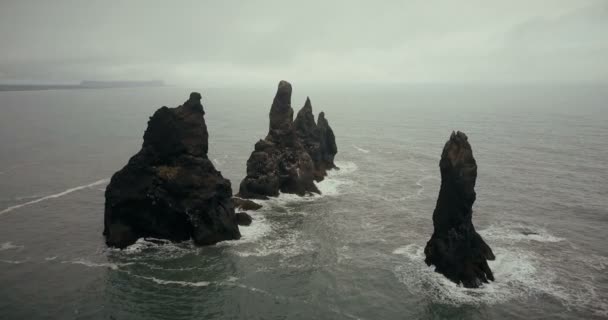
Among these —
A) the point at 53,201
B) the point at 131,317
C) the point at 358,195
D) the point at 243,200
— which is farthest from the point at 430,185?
the point at 53,201

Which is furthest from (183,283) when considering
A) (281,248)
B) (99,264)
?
(281,248)

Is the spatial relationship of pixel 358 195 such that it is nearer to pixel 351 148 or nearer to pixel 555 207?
pixel 555 207

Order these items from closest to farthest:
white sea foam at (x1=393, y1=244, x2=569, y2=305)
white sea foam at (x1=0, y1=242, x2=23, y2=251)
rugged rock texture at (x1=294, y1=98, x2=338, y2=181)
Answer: white sea foam at (x1=393, y1=244, x2=569, y2=305), white sea foam at (x1=0, y1=242, x2=23, y2=251), rugged rock texture at (x1=294, y1=98, x2=338, y2=181)

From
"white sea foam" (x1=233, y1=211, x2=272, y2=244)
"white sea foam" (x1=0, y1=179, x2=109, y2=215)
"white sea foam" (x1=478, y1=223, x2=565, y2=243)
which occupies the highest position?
"white sea foam" (x1=478, y1=223, x2=565, y2=243)

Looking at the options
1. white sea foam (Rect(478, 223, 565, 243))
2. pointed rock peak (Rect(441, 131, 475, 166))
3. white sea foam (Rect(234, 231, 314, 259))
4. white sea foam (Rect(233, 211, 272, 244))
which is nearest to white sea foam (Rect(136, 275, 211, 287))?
white sea foam (Rect(234, 231, 314, 259))

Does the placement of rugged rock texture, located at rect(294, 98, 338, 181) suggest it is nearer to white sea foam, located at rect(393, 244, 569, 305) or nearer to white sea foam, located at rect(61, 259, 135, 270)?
white sea foam, located at rect(393, 244, 569, 305)

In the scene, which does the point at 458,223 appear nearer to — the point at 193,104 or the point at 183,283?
the point at 183,283
